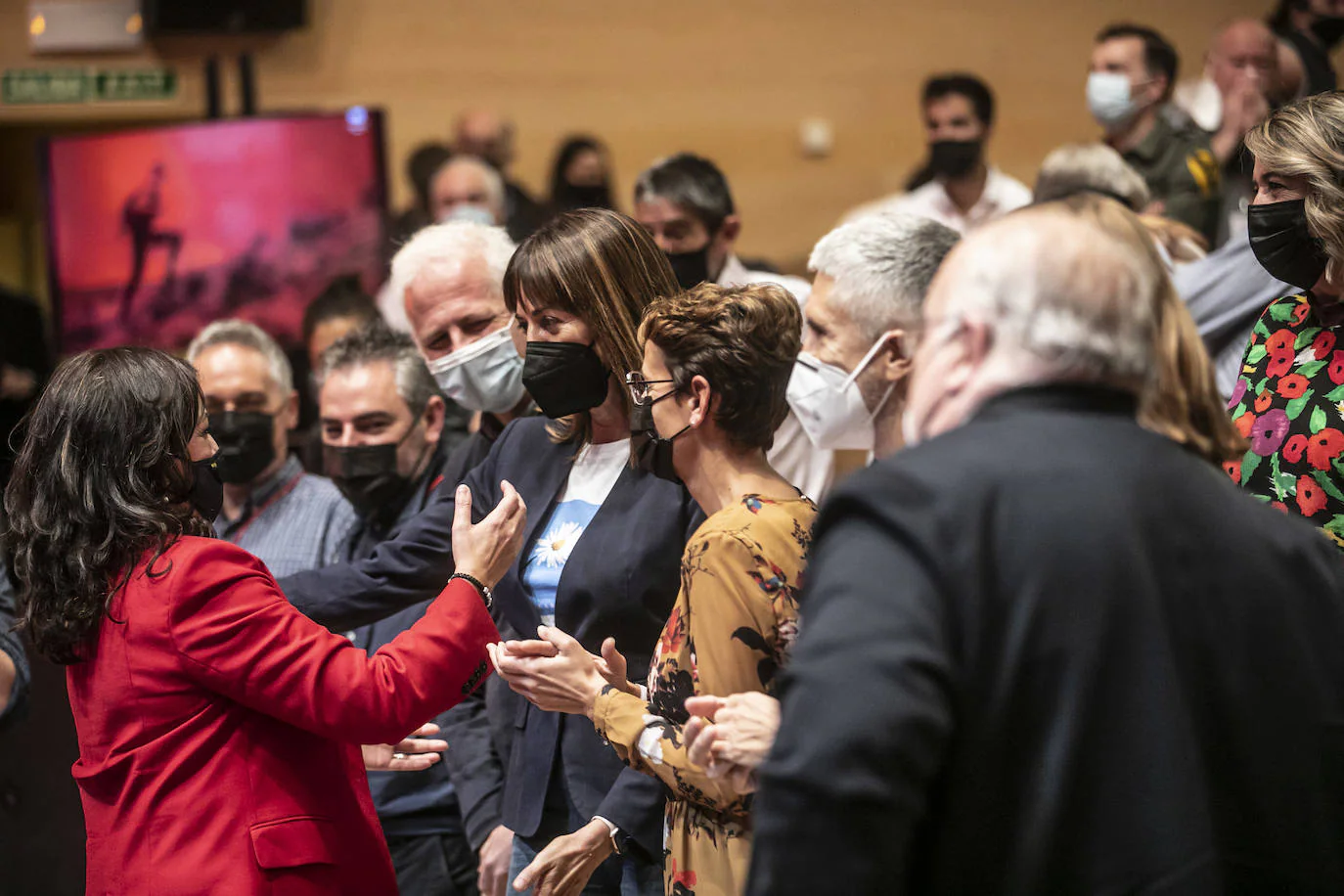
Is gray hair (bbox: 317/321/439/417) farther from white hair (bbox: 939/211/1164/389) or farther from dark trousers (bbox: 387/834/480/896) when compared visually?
white hair (bbox: 939/211/1164/389)

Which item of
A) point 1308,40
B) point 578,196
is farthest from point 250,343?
point 1308,40

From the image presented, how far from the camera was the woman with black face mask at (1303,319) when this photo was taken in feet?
7.01

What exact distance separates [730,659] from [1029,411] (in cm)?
56

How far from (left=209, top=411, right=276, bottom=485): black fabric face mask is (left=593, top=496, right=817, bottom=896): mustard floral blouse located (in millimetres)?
1645

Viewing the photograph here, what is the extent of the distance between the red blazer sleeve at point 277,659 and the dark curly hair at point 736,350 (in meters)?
0.55

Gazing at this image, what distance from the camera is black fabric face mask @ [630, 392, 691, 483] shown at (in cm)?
217

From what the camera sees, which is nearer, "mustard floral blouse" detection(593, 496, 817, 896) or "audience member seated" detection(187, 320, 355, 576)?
"mustard floral blouse" detection(593, 496, 817, 896)

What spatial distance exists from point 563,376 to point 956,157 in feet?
10.3

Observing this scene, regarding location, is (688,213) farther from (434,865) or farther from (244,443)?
(434,865)

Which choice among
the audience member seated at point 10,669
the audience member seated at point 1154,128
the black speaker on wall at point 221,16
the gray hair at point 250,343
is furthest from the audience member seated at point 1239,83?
the black speaker on wall at point 221,16

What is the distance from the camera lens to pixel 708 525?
1879 mm

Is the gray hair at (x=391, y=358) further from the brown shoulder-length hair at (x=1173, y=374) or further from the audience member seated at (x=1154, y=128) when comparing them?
the audience member seated at (x=1154, y=128)

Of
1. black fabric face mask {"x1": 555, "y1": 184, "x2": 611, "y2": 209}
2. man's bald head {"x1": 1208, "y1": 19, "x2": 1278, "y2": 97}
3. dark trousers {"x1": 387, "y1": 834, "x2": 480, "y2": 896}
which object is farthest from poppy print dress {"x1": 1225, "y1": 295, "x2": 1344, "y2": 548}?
black fabric face mask {"x1": 555, "y1": 184, "x2": 611, "y2": 209}

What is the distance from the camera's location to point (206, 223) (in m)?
6.01
